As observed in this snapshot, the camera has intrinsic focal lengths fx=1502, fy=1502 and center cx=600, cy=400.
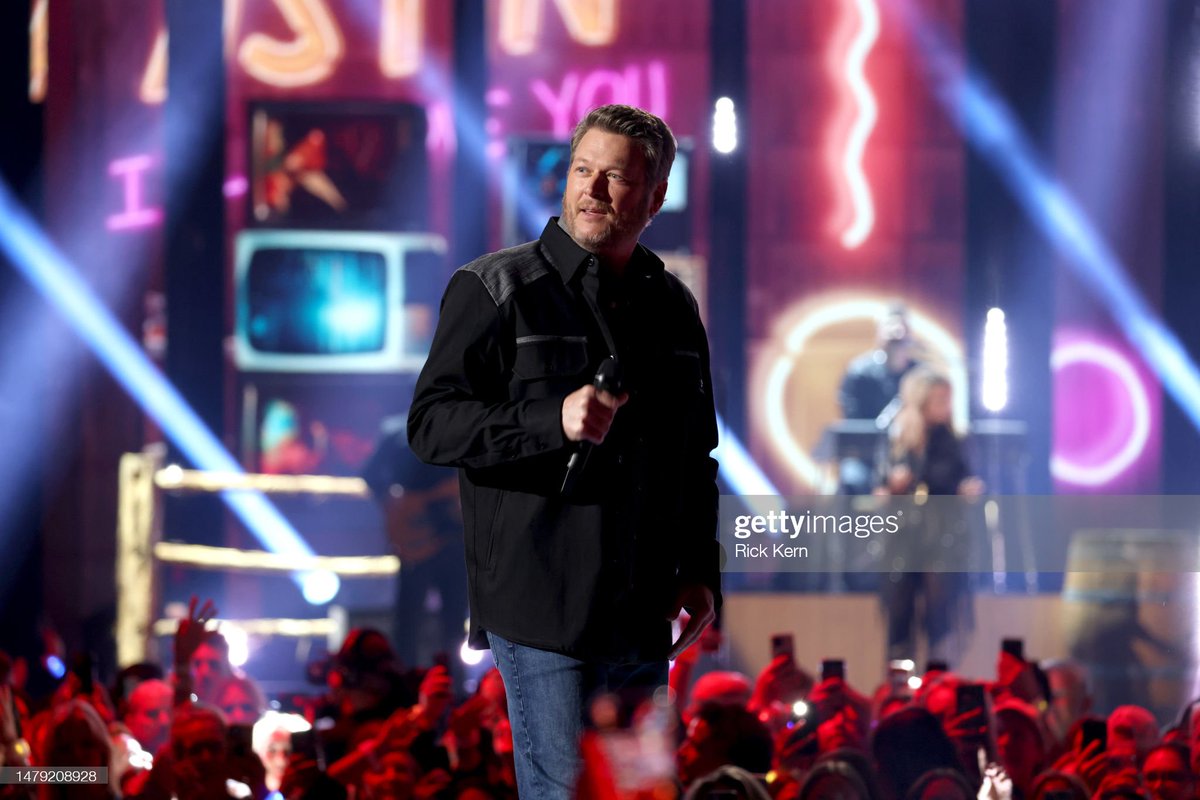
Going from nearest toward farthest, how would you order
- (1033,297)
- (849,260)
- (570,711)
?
(570,711), (1033,297), (849,260)

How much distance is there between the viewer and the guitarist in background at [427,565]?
5.66 meters

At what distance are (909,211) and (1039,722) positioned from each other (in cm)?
415

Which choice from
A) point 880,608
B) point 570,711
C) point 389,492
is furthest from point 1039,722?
point 389,492

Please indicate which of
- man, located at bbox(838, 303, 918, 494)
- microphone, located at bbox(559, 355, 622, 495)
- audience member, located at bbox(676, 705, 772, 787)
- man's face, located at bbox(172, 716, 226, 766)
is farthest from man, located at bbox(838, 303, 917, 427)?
microphone, located at bbox(559, 355, 622, 495)

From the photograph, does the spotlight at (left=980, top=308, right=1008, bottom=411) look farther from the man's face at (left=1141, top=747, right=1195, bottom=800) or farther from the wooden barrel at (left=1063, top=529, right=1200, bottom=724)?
the man's face at (left=1141, top=747, right=1195, bottom=800)

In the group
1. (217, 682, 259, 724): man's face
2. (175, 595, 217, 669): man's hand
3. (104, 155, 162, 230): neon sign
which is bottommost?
(217, 682, 259, 724): man's face

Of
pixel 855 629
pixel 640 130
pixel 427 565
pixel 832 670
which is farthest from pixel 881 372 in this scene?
pixel 640 130

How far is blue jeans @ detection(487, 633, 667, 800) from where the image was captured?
1.85 m

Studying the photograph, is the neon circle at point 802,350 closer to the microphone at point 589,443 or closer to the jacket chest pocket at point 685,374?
the jacket chest pocket at point 685,374

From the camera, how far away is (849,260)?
23.4 feet

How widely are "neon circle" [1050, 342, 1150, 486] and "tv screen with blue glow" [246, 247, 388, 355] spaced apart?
9.99 feet

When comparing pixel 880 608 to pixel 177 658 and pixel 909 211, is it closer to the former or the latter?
pixel 909 211

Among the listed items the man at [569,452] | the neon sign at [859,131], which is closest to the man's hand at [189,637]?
the man at [569,452]

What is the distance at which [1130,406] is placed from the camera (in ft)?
22.4
